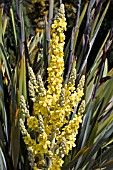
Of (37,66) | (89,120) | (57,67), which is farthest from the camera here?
(37,66)

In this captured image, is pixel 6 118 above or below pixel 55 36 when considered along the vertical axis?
below

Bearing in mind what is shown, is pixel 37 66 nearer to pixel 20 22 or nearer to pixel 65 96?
pixel 20 22

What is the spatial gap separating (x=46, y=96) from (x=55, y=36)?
29cm

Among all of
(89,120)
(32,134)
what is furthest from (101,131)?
(32,134)

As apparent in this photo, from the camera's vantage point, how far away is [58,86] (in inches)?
68.1

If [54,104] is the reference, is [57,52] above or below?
above

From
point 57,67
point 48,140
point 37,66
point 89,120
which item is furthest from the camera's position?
point 37,66

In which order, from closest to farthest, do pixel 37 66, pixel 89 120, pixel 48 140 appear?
pixel 48 140 < pixel 89 120 < pixel 37 66

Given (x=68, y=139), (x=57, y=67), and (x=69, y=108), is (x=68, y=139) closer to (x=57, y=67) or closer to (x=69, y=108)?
(x=69, y=108)

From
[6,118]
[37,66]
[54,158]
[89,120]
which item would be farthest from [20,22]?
[54,158]

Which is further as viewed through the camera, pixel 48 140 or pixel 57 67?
pixel 48 140

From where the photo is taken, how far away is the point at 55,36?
1.70 m

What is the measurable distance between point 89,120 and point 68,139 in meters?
0.30

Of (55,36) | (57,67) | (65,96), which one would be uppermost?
(55,36)
